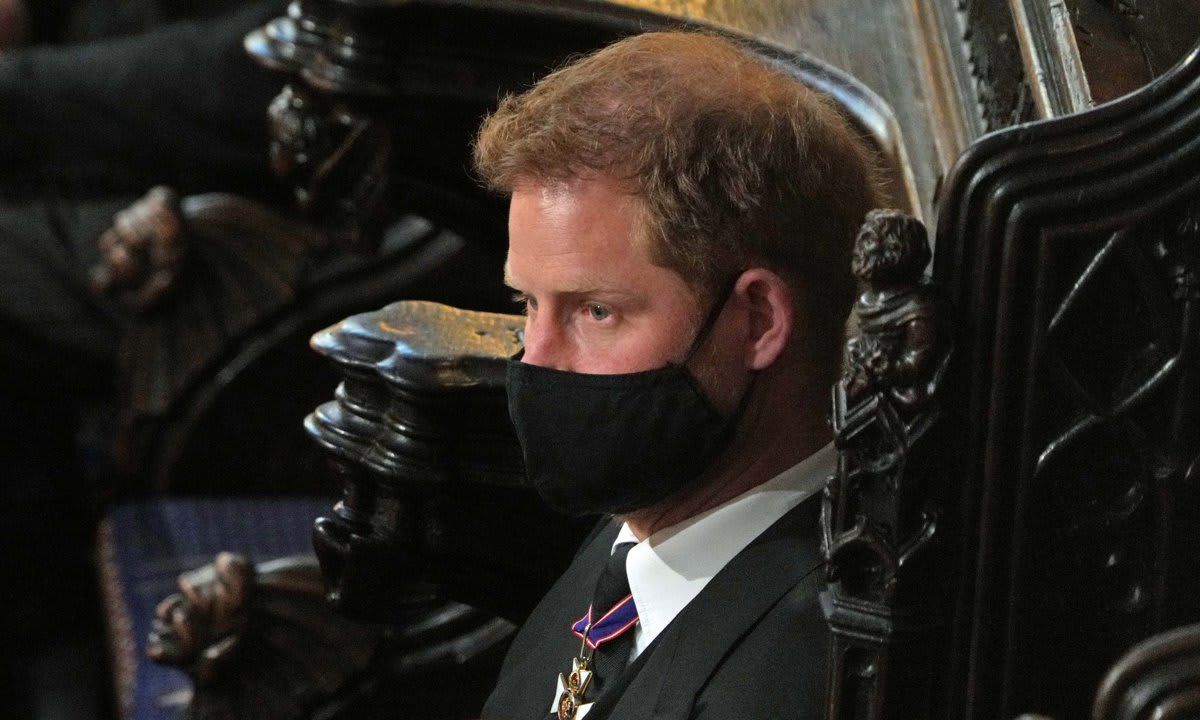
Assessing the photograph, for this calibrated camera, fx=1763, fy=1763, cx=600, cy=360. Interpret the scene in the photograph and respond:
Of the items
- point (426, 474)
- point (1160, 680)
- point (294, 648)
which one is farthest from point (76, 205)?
point (1160, 680)

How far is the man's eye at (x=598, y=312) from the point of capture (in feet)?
4.78

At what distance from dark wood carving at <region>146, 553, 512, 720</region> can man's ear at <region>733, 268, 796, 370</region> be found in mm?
1579

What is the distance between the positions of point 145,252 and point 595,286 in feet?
9.28

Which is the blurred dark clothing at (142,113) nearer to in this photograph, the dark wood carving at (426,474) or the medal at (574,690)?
the dark wood carving at (426,474)

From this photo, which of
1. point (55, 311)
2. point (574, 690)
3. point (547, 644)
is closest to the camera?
point (574, 690)

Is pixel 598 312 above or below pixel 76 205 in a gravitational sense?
below

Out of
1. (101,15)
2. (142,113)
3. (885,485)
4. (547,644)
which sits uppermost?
(101,15)

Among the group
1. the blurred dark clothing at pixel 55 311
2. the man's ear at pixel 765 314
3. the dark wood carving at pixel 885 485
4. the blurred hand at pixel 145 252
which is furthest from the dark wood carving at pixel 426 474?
the blurred dark clothing at pixel 55 311

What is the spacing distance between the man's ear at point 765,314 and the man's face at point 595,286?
48 mm

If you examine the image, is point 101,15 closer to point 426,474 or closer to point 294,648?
point 294,648

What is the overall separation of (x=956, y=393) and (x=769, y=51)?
43.8 inches

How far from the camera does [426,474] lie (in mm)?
1898

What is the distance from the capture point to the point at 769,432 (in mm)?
1483

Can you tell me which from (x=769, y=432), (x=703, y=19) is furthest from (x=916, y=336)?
(x=703, y=19)
